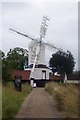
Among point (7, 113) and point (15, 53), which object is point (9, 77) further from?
point (15, 53)

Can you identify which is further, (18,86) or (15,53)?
(15,53)

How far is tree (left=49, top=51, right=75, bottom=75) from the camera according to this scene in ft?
300

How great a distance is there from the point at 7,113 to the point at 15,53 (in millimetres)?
85204

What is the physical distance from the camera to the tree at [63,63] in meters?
91.4

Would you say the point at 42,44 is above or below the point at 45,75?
above

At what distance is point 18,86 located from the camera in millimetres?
29578

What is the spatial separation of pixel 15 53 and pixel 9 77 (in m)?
68.1

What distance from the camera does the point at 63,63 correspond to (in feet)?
308

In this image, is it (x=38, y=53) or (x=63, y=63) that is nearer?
(x=38, y=53)

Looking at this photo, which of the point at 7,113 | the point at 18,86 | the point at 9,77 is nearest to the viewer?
the point at 7,113

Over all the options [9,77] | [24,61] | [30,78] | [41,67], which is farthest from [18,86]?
[24,61]

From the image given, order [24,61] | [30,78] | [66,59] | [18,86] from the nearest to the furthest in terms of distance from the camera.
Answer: [18,86], [30,78], [66,59], [24,61]

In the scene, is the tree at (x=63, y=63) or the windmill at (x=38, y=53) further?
the tree at (x=63, y=63)

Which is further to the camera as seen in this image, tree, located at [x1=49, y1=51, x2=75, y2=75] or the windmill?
tree, located at [x1=49, y1=51, x2=75, y2=75]
